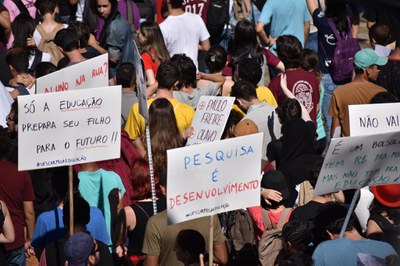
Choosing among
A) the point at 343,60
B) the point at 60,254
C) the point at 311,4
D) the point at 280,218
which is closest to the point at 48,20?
the point at 311,4

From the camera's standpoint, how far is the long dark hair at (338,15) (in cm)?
1210

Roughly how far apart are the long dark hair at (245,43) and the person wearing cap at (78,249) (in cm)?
503

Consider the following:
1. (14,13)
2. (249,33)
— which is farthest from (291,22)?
(14,13)

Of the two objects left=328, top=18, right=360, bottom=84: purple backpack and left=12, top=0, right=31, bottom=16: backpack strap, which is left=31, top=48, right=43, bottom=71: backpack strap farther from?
left=328, top=18, right=360, bottom=84: purple backpack

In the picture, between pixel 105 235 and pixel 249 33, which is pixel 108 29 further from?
pixel 105 235

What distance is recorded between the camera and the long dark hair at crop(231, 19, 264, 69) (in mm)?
11586

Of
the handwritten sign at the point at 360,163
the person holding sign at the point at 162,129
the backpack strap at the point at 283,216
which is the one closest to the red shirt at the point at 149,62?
the person holding sign at the point at 162,129

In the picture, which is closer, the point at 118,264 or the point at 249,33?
the point at 118,264

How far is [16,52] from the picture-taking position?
35.2ft

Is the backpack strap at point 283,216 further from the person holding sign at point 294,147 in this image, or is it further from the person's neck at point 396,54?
the person's neck at point 396,54

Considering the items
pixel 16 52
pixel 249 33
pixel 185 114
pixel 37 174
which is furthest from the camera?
pixel 249 33

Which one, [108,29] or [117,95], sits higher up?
[117,95]

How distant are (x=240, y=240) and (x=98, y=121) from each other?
140 centimetres

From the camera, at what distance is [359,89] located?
1039 cm
